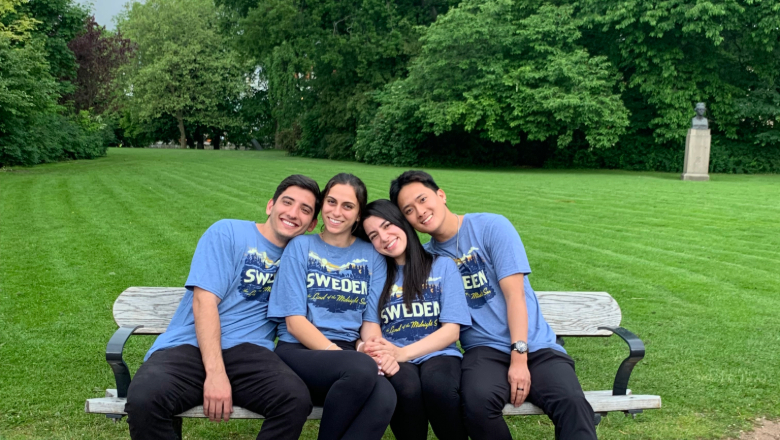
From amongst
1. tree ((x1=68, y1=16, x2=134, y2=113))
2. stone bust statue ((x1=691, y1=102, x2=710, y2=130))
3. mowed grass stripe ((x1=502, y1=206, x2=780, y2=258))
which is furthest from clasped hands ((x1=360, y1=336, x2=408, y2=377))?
tree ((x1=68, y1=16, x2=134, y2=113))

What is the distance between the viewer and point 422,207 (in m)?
3.23

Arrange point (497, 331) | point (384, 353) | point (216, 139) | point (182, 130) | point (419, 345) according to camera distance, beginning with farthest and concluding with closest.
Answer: point (216, 139)
point (182, 130)
point (497, 331)
point (419, 345)
point (384, 353)

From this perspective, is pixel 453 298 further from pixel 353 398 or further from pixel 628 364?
pixel 628 364

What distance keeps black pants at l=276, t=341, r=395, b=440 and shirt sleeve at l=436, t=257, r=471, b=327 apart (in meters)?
0.48

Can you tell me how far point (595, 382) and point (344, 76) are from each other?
3008 cm

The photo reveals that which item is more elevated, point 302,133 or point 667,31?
point 667,31

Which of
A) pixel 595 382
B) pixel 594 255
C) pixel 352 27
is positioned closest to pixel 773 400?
pixel 595 382

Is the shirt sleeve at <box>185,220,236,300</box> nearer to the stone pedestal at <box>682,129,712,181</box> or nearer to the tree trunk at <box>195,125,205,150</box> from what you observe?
the stone pedestal at <box>682,129,712,181</box>

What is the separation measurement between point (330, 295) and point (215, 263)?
1.84 ft

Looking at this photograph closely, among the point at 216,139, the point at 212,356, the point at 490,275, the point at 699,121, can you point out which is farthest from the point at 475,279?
the point at 216,139

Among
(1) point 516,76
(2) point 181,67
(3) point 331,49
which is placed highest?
(2) point 181,67

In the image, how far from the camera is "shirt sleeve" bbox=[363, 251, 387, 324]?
123 inches

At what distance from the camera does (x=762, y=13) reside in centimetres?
2358

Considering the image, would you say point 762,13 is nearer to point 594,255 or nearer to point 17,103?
point 594,255
